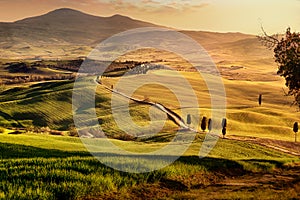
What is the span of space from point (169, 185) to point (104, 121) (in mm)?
64068

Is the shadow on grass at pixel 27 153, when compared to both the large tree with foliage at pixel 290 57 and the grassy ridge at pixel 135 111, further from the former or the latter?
the grassy ridge at pixel 135 111

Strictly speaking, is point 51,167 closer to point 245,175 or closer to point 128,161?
point 128,161

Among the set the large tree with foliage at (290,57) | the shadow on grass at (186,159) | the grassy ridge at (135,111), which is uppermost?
the large tree with foliage at (290,57)

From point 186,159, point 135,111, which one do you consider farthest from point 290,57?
point 135,111

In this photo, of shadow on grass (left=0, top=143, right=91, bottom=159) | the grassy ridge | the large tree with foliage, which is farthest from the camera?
the grassy ridge

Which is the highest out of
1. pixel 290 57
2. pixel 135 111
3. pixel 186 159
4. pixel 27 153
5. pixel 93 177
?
pixel 290 57

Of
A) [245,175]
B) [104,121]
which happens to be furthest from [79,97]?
[245,175]

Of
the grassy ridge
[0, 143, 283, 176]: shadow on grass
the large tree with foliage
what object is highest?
the large tree with foliage

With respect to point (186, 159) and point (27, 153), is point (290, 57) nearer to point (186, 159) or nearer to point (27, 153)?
point (186, 159)

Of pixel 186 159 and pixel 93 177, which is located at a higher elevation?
pixel 93 177

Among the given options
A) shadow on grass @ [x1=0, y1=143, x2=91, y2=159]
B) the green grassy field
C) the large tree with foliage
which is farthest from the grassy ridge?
the green grassy field

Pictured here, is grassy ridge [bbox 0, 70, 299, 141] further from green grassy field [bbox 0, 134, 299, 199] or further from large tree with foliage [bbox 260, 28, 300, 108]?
green grassy field [bbox 0, 134, 299, 199]

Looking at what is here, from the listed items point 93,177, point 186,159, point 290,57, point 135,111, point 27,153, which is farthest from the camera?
point 135,111

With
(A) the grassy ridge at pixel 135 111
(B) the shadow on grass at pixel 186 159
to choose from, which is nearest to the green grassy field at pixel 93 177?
(B) the shadow on grass at pixel 186 159
